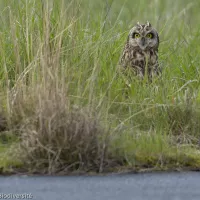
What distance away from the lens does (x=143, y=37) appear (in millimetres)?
9820

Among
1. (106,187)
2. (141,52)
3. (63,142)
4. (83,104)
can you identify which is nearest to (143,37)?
(141,52)

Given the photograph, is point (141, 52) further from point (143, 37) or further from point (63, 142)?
point (63, 142)

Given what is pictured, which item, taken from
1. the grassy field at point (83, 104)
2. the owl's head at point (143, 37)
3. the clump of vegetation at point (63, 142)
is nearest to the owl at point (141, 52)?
the owl's head at point (143, 37)

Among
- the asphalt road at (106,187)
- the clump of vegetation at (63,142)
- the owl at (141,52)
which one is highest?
the owl at (141,52)

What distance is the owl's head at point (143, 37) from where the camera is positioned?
9.82m

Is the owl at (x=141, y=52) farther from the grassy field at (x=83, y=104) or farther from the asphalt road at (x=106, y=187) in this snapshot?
the asphalt road at (x=106, y=187)

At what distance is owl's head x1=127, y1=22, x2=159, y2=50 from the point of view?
9.82 meters

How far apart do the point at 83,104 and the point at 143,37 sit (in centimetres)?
207

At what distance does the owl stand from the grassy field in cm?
13

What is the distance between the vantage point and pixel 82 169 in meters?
7.31

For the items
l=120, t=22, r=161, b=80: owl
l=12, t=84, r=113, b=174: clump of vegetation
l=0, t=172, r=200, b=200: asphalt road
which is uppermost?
l=120, t=22, r=161, b=80: owl

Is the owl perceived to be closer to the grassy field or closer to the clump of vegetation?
the grassy field

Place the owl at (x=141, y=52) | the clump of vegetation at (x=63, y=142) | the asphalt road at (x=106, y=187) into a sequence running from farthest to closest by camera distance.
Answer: the owl at (x=141, y=52), the clump of vegetation at (x=63, y=142), the asphalt road at (x=106, y=187)

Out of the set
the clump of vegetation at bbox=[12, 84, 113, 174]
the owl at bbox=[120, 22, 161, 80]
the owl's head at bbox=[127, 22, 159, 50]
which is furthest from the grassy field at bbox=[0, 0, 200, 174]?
the owl's head at bbox=[127, 22, 159, 50]
